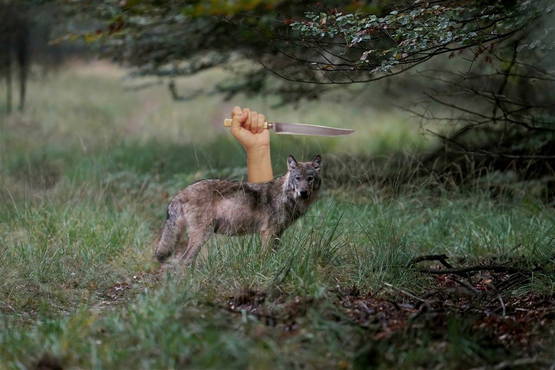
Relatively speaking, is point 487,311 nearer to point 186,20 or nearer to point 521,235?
point 521,235

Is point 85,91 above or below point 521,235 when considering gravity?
below

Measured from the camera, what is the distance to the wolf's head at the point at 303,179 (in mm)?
7797

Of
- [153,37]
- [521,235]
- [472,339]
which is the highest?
[153,37]

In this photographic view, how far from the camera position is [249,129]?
8164mm

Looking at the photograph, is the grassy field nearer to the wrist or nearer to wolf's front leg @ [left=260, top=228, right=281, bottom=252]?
wolf's front leg @ [left=260, top=228, right=281, bottom=252]

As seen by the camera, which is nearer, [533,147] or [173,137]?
[533,147]

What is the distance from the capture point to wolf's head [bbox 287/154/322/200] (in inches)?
307

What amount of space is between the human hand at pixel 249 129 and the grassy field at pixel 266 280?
3.07ft

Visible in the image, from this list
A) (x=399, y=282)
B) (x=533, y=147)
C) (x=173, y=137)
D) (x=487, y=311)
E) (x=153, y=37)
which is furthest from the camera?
(x=173, y=137)

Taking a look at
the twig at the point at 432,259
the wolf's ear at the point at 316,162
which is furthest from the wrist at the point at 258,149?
the twig at the point at 432,259

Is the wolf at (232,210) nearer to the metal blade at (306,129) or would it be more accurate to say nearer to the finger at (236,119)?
the metal blade at (306,129)

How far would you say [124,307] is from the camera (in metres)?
6.22

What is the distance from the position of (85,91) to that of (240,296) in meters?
22.3

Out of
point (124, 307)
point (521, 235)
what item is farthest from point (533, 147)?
point (124, 307)
